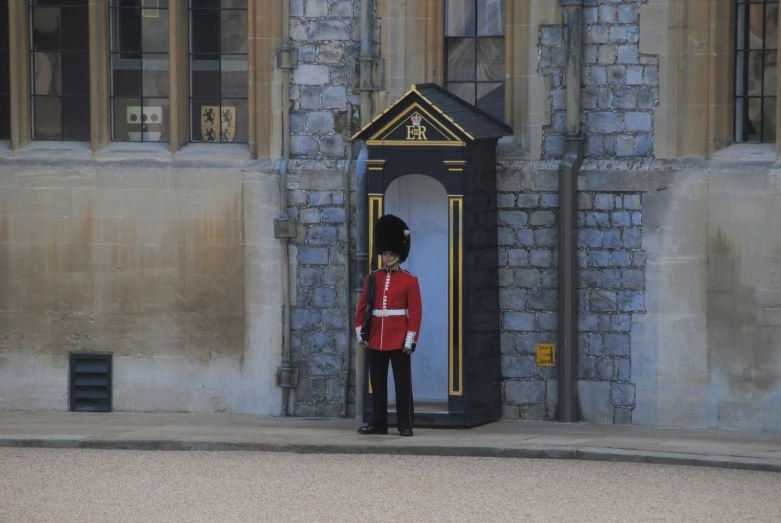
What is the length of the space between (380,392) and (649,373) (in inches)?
81.8

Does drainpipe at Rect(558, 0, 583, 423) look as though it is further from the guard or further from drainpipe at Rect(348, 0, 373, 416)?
drainpipe at Rect(348, 0, 373, 416)

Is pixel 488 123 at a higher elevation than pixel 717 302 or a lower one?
higher

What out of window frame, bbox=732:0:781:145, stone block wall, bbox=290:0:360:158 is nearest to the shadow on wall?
window frame, bbox=732:0:781:145

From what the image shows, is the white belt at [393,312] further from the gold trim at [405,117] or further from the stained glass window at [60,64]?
the stained glass window at [60,64]

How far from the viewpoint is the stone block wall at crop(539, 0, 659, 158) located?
39.0ft

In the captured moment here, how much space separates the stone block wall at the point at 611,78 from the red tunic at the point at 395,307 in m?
1.74

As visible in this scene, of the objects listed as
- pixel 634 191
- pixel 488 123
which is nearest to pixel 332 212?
pixel 488 123

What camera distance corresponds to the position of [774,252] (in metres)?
11.5

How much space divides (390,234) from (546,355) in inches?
65.1

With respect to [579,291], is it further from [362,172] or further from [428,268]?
[362,172]

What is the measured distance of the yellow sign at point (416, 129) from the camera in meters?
11.5

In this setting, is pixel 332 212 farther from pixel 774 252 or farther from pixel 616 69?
pixel 774 252

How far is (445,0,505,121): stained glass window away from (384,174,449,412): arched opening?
0.83m

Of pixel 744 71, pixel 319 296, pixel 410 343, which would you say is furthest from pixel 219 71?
pixel 744 71
